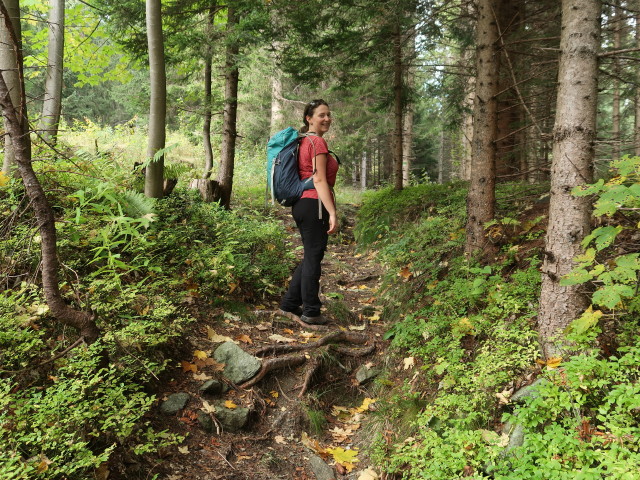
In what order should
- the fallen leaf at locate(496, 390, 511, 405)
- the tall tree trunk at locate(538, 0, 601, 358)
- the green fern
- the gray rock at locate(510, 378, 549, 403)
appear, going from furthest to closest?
1. the green fern
2. the tall tree trunk at locate(538, 0, 601, 358)
3. the fallen leaf at locate(496, 390, 511, 405)
4. the gray rock at locate(510, 378, 549, 403)

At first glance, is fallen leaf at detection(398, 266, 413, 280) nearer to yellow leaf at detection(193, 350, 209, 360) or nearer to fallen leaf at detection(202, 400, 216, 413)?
yellow leaf at detection(193, 350, 209, 360)

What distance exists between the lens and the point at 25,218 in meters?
4.76

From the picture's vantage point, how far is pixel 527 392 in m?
2.82

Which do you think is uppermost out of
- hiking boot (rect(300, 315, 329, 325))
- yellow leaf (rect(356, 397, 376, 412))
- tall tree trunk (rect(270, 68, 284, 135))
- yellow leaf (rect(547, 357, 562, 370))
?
tall tree trunk (rect(270, 68, 284, 135))

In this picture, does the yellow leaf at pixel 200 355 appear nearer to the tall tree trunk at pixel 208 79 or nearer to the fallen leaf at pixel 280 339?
the fallen leaf at pixel 280 339

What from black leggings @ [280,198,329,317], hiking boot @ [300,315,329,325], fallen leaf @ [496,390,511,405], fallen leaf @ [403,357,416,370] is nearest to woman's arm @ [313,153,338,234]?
black leggings @ [280,198,329,317]

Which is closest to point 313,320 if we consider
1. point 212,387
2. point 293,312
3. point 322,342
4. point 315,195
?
point 293,312

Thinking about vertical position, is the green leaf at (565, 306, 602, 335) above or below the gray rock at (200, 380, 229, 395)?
above

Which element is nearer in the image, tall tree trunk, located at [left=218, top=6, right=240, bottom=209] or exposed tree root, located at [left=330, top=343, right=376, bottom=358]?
exposed tree root, located at [left=330, top=343, right=376, bottom=358]

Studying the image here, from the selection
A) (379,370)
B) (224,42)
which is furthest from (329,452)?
(224,42)

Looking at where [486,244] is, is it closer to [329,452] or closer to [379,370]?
[379,370]

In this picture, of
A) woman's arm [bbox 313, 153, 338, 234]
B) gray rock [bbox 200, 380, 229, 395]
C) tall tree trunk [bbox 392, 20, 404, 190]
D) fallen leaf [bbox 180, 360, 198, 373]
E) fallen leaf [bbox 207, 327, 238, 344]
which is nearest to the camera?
gray rock [bbox 200, 380, 229, 395]

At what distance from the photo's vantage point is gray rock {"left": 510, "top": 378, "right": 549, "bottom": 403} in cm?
263

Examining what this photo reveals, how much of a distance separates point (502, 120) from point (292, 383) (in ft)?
23.6
